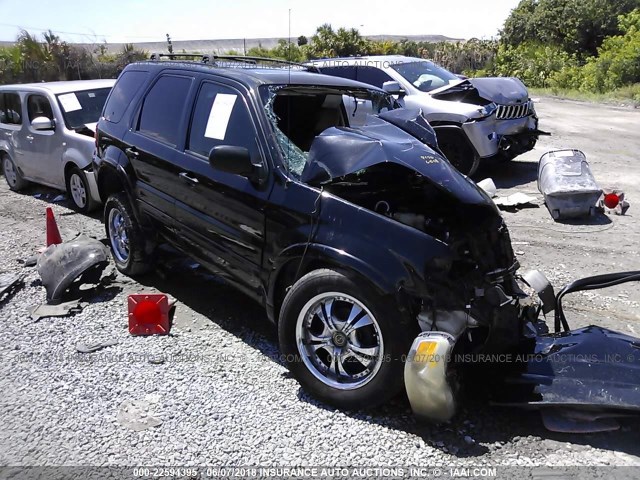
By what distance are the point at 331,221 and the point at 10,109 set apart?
803 cm

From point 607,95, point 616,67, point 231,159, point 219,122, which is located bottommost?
point 607,95

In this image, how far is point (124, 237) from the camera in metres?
5.49

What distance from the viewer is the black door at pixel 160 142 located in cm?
458

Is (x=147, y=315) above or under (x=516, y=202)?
above

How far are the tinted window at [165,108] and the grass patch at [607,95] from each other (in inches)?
730

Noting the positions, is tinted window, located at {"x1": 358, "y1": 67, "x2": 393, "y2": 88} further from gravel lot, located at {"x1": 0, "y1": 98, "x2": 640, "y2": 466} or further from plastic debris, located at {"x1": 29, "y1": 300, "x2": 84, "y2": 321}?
plastic debris, located at {"x1": 29, "y1": 300, "x2": 84, "y2": 321}

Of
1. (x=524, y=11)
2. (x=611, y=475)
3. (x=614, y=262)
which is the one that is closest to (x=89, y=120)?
(x=614, y=262)

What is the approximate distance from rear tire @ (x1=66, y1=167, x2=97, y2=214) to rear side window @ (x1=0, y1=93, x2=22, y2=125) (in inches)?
71.5

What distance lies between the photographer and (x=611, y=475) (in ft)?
9.37

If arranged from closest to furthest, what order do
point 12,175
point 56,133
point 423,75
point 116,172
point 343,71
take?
point 116,172 < point 56,133 < point 12,175 < point 423,75 < point 343,71

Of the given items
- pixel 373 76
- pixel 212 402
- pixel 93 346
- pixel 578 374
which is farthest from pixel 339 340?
pixel 373 76

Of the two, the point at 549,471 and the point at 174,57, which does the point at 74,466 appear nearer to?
the point at 549,471

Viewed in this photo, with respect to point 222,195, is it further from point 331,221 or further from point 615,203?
point 615,203

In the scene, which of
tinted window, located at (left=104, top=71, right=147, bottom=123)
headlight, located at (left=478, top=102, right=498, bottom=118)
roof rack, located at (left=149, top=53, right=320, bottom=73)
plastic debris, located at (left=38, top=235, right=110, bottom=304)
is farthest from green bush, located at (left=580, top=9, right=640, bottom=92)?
plastic debris, located at (left=38, top=235, right=110, bottom=304)
